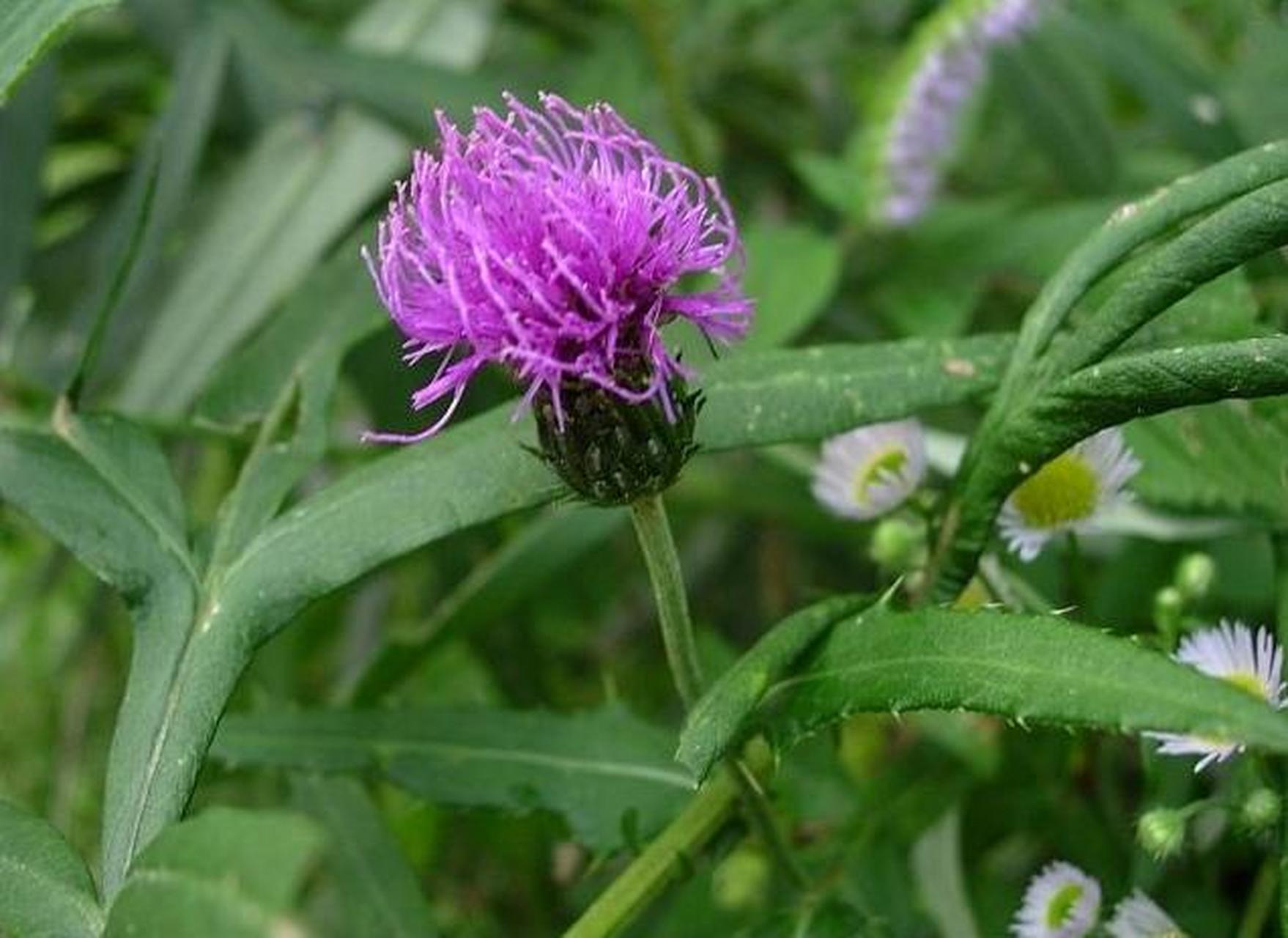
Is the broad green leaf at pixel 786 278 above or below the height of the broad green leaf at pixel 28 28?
below

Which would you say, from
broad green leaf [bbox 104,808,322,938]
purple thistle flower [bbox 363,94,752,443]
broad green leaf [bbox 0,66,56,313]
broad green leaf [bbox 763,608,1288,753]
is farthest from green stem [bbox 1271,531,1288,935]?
broad green leaf [bbox 0,66,56,313]

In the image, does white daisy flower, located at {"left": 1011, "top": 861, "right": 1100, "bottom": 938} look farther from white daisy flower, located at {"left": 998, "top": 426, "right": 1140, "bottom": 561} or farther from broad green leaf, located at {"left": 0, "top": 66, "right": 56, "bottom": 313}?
broad green leaf, located at {"left": 0, "top": 66, "right": 56, "bottom": 313}

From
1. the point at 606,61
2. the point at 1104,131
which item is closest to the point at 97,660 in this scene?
the point at 606,61

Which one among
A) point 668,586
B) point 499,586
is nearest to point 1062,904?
point 668,586

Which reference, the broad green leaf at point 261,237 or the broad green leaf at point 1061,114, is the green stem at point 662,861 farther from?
the broad green leaf at point 1061,114

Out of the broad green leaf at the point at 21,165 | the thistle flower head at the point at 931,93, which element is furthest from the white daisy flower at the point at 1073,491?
the broad green leaf at the point at 21,165

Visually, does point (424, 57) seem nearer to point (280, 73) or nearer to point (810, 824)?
point (280, 73)
